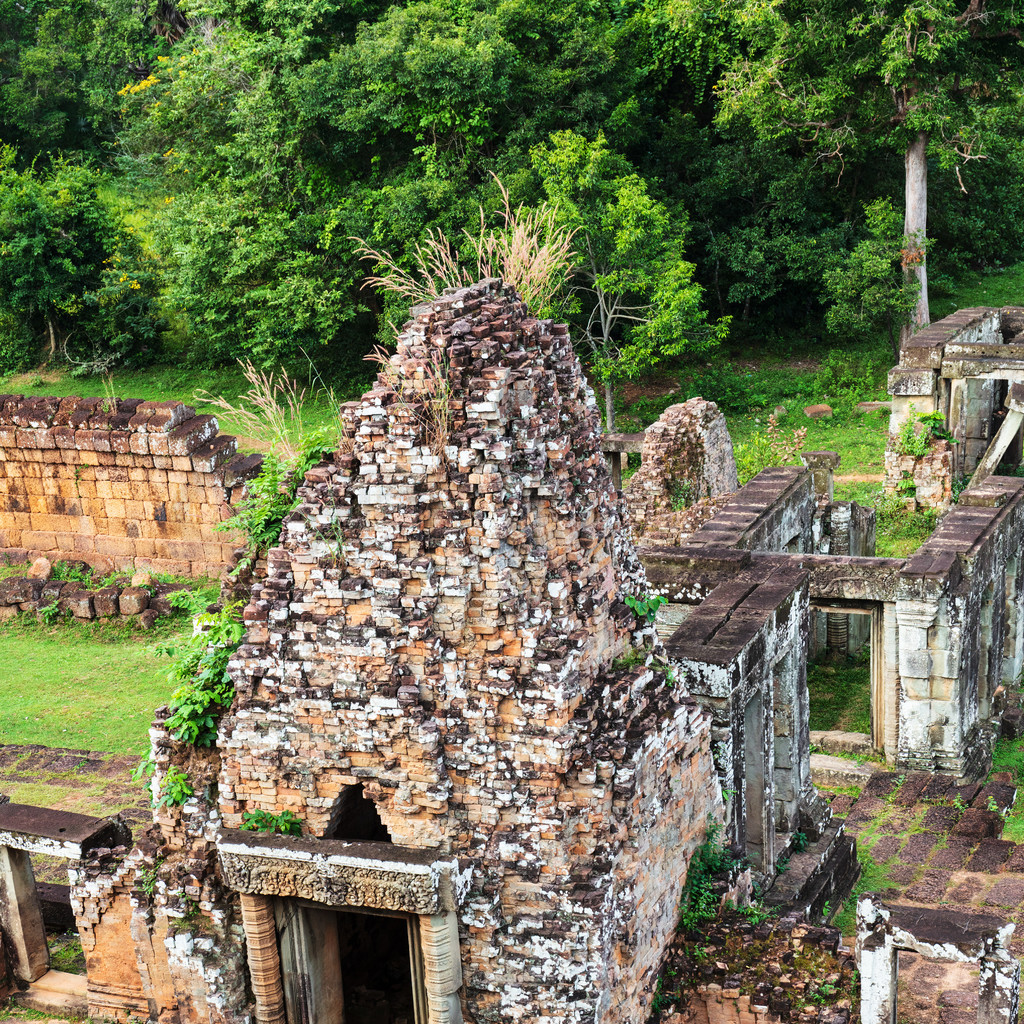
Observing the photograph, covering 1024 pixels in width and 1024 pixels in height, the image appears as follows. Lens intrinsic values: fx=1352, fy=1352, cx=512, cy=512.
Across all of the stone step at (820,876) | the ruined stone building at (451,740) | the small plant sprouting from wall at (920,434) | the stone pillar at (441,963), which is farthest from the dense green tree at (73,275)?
the stone pillar at (441,963)

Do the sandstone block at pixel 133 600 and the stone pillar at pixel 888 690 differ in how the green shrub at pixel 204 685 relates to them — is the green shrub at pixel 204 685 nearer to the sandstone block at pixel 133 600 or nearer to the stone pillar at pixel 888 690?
the stone pillar at pixel 888 690

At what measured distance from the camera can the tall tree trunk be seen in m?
27.2

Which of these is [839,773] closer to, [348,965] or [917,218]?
[348,965]

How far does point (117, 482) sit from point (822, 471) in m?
10.4

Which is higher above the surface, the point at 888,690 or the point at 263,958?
Answer: the point at 263,958

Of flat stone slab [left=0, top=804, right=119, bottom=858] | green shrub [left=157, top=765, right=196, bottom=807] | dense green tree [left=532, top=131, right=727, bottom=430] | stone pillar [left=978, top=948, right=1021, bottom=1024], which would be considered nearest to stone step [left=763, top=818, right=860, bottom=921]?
stone pillar [left=978, top=948, right=1021, bottom=1024]

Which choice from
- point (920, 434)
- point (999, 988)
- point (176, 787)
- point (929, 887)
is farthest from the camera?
point (920, 434)

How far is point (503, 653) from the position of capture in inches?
316

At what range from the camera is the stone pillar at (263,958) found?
8484 mm

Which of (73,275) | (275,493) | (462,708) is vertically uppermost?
(73,275)

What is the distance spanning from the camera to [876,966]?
27.6 feet

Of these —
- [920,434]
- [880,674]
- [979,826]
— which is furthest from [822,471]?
[979,826]

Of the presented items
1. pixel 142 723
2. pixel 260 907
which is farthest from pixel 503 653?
pixel 142 723

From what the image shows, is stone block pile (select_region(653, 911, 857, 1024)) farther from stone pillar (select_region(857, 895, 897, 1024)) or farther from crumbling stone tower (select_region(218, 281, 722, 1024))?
crumbling stone tower (select_region(218, 281, 722, 1024))
